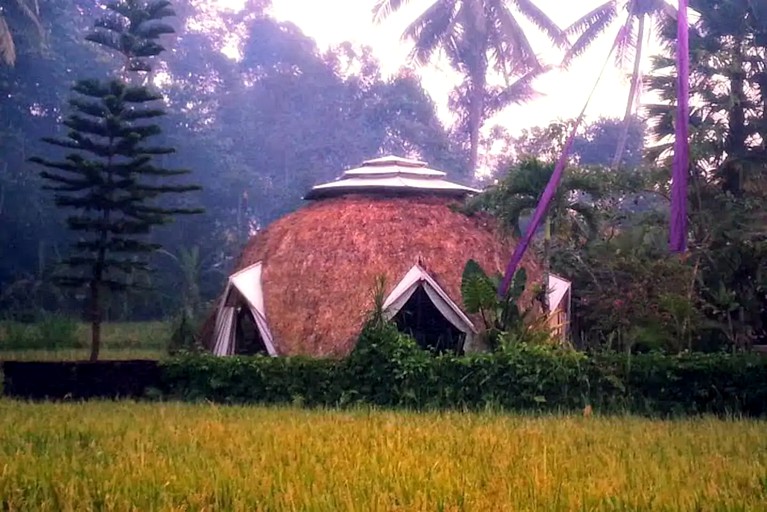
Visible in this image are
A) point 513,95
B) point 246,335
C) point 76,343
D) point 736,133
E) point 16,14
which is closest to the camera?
point 246,335

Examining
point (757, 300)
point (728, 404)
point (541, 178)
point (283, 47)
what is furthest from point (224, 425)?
point (283, 47)

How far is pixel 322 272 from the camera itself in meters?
14.8

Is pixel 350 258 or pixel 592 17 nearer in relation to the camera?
pixel 350 258

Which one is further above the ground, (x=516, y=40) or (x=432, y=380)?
(x=516, y=40)

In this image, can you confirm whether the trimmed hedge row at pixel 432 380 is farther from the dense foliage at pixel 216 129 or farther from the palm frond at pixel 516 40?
the palm frond at pixel 516 40

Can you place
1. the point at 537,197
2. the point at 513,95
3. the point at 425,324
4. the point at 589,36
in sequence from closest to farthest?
1. the point at 537,197
2. the point at 425,324
3. the point at 589,36
4. the point at 513,95

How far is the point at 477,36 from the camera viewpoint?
3073 cm

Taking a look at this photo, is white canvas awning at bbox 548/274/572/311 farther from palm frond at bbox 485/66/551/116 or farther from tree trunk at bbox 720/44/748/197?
palm frond at bbox 485/66/551/116

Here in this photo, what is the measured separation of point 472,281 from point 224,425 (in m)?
5.27

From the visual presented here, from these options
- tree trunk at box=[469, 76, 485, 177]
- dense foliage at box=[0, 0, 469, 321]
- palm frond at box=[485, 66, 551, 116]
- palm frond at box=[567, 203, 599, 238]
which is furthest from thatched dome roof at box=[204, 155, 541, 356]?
palm frond at box=[485, 66, 551, 116]

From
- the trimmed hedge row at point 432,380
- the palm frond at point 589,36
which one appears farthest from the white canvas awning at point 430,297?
the palm frond at point 589,36

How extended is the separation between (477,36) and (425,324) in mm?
17269

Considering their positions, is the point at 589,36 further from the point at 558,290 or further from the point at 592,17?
the point at 558,290

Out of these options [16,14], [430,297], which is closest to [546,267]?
[430,297]
